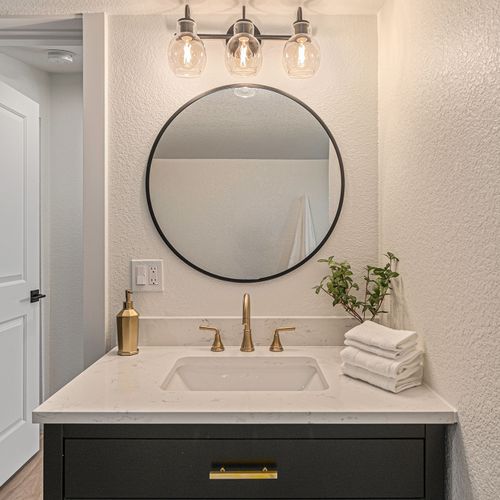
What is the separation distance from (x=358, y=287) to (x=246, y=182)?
1.88ft

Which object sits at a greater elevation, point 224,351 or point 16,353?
point 224,351

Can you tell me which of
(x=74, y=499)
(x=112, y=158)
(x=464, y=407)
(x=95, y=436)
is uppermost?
(x=112, y=158)

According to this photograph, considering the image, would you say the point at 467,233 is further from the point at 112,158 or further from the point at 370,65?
the point at 112,158

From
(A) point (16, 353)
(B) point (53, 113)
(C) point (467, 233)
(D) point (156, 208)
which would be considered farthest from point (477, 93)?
(B) point (53, 113)

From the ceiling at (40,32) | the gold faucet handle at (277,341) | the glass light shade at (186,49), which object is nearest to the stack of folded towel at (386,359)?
the gold faucet handle at (277,341)

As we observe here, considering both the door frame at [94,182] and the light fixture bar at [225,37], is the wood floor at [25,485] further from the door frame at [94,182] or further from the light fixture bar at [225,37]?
the light fixture bar at [225,37]

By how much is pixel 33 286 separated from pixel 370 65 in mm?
2083

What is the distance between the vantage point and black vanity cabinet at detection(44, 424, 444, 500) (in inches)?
48.5

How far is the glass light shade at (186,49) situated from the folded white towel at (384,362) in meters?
1.08

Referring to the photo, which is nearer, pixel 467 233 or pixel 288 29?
pixel 467 233

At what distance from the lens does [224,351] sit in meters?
1.83

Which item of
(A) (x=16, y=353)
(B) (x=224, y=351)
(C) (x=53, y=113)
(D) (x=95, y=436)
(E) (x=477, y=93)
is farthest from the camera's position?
(C) (x=53, y=113)

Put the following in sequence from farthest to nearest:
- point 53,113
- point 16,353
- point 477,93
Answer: point 53,113, point 16,353, point 477,93

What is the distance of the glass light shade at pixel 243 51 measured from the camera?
173 cm
